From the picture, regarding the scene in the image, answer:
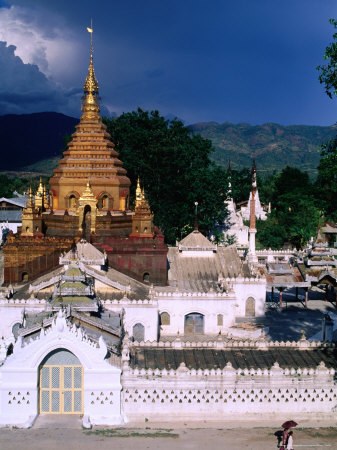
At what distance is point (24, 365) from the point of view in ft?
63.8

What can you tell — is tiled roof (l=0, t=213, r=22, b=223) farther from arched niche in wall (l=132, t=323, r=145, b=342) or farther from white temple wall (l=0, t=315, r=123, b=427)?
white temple wall (l=0, t=315, r=123, b=427)

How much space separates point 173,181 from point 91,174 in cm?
1502

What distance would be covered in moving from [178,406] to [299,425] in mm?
4137

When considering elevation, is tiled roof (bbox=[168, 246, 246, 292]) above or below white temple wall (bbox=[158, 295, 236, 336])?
above

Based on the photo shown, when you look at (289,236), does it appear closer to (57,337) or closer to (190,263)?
(190,263)

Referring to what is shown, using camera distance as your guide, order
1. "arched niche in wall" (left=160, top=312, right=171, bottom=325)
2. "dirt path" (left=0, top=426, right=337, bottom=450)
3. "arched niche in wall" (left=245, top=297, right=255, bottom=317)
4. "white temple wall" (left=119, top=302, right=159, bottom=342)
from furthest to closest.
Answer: "arched niche in wall" (left=245, top=297, right=255, bottom=317), "arched niche in wall" (left=160, top=312, right=171, bottom=325), "white temple wall" (left=119, top=302, right=159, bottom=342), "dirt path" (left=0, top=426, right=337, bottom=450)

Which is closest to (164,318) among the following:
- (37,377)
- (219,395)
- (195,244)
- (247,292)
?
(247,292)

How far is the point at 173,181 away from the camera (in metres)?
51.3

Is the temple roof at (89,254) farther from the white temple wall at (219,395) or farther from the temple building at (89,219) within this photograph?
the white temple wall at (219,395)

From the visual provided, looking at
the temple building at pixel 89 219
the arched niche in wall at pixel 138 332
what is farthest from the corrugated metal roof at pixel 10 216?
the arched niche in wall at pixel 138 332

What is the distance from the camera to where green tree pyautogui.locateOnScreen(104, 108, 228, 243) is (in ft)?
167

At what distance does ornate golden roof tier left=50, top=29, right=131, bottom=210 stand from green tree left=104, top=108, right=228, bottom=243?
490 inches

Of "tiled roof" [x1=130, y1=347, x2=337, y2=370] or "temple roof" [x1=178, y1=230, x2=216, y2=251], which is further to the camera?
"temple roof" [x1=178, y1=230, x2=216, y2=251]

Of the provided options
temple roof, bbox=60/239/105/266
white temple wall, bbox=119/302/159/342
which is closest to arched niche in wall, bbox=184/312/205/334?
white temple wall, bbox=119/302/159/342
